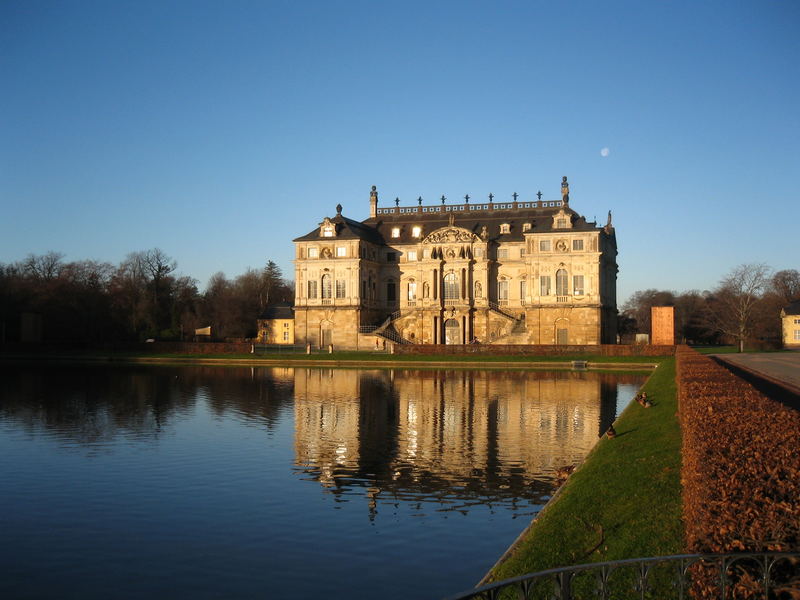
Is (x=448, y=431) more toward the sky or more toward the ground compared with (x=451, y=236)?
more toward the ground

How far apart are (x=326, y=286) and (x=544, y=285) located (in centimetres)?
2276

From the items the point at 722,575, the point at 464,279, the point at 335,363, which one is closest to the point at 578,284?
the point at 464,279

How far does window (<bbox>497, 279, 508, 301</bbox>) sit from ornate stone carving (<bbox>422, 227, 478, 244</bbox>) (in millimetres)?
5070

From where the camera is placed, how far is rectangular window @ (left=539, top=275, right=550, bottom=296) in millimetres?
76188

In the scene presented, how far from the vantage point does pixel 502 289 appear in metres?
81.1

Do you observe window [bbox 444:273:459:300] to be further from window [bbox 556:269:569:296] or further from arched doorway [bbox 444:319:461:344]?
window [bbox 556:269:569:296]

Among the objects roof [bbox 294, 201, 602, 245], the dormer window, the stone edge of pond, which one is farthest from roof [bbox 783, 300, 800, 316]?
the dormer window

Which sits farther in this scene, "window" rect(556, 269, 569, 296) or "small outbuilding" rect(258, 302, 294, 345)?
"small outbuilding" rect(258, 302, 294, 345)

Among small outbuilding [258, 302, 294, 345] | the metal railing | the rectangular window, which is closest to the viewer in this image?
the metal railing

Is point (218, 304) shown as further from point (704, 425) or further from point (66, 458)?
point (704, 425)

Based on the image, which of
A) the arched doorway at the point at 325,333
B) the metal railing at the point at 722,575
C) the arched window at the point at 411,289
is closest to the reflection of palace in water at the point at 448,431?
the metal railing at the point at 722,575

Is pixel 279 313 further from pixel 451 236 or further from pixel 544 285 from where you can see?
pixel 544 285

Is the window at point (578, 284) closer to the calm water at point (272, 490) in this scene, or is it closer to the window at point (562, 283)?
the window at point (562, 283)

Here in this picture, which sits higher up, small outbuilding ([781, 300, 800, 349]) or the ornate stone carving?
the ornate stone carving
